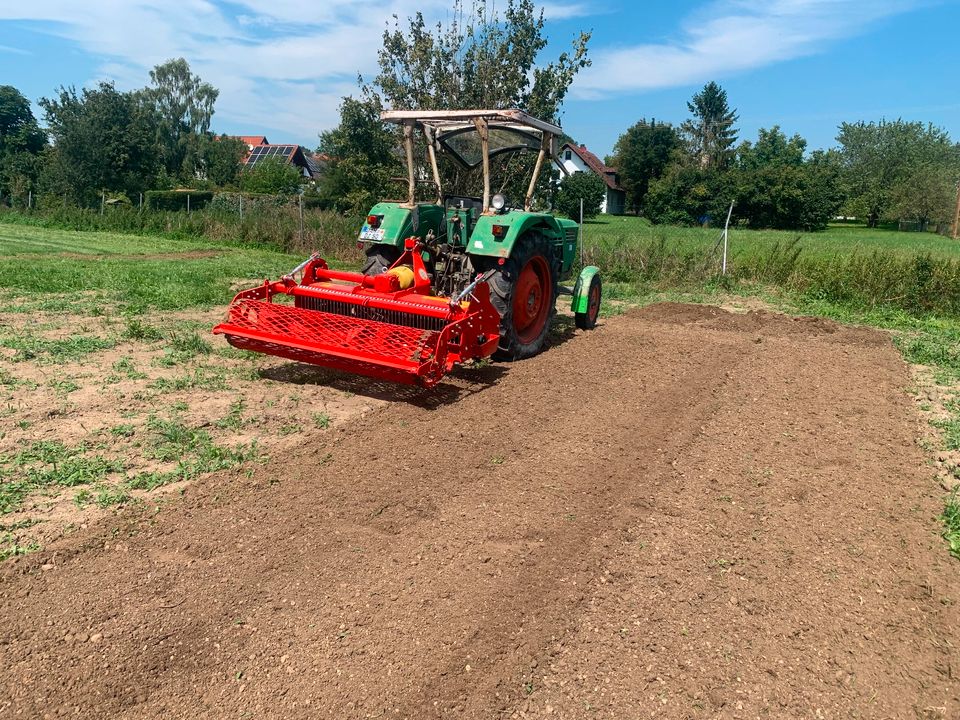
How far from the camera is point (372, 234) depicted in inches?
274

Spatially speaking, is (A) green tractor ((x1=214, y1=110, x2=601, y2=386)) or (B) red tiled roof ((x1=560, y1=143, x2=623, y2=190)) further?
(B) red tiled roof ((x1=560, y1=143, x2=623, y2=190))

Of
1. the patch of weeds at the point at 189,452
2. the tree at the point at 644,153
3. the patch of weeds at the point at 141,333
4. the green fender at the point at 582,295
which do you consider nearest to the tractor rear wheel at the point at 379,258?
the patch of weeds at the point at 141,333

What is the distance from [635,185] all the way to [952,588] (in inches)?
2123

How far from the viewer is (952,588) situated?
3.25 m

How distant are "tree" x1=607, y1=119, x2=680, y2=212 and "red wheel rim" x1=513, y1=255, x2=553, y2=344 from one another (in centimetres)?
4697

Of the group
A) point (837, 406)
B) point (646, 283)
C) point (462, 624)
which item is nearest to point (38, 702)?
point (462, 624)

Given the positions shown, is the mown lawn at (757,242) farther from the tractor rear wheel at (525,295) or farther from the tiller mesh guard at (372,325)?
the tiller mesh guard at (372,325)

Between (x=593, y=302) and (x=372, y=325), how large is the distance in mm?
4091

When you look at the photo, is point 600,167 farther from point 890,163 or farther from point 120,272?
point 120,272

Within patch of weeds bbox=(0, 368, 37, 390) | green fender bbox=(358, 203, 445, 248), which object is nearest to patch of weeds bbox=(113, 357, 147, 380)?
patch of weeds bbox=(0, 368, 37, 390)

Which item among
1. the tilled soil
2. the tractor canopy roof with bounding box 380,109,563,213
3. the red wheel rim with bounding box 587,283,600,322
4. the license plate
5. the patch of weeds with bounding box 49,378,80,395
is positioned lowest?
the tilled soil

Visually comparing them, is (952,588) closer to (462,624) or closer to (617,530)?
(617,530)

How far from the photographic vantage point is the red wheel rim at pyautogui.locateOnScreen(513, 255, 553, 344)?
7152 mm

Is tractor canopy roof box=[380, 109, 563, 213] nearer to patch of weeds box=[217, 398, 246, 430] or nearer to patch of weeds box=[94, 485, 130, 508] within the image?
patch of weeds box=[217, 398, 246, 430]
